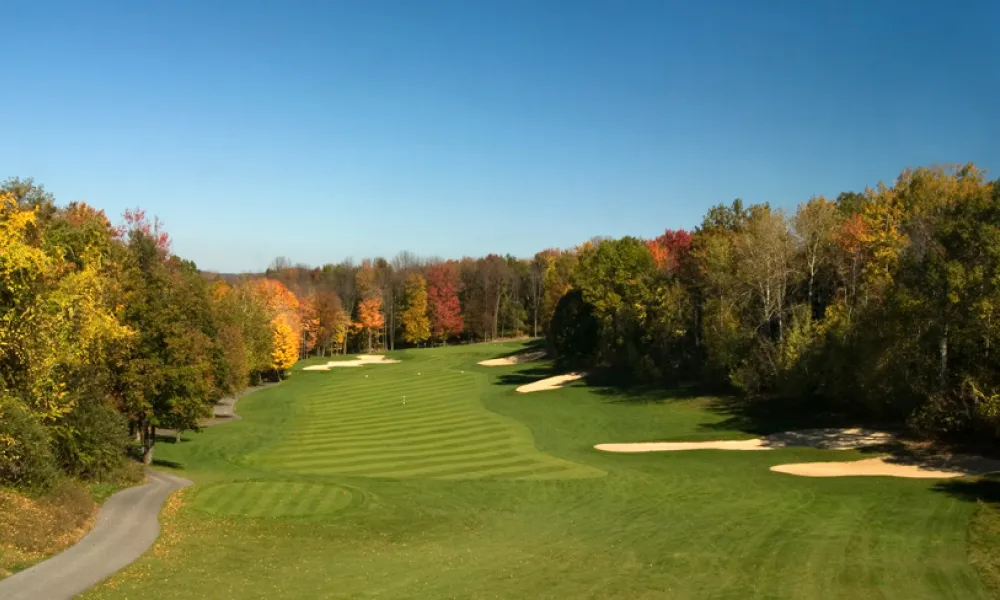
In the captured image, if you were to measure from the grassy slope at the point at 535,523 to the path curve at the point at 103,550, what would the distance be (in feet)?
1.94

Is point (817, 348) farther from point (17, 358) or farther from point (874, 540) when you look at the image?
point (17, 358)

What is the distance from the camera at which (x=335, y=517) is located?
24.5 m

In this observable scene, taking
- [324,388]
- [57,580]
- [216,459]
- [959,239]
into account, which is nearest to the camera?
[57,580]

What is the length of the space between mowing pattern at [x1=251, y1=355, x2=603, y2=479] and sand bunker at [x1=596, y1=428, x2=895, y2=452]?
18.7ft

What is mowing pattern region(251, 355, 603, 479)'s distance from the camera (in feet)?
112

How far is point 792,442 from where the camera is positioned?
119ft

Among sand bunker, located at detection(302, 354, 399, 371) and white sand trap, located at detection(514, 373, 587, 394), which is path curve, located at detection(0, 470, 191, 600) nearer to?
white sand trap, located at detection(514, 373, 587, 394)

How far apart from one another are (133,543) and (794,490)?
22.0m

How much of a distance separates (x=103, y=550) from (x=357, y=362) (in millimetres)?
84004

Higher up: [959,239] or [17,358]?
[959,239]

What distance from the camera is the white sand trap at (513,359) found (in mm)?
93125

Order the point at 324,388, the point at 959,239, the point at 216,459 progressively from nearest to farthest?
the point at 959,239
the point at 216,459
the point at 324,388

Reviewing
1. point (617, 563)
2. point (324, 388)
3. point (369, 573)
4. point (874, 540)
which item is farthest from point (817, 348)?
point (324, 388)

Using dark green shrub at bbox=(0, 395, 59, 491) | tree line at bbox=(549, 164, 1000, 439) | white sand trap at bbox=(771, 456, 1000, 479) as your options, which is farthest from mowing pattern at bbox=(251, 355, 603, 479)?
tree line at bbox=(549, 164, 1000, 439)
